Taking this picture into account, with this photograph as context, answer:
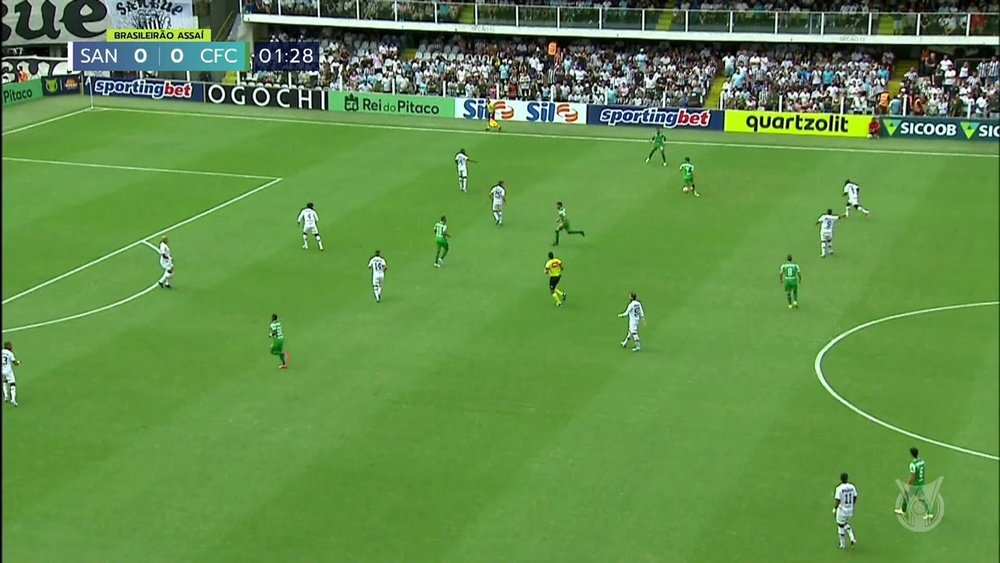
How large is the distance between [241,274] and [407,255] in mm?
4803

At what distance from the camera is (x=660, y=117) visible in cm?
5644

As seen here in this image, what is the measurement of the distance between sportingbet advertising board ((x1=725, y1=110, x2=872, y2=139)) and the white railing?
7520 millimetres

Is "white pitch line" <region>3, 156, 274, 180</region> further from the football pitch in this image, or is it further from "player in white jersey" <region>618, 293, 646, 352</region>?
"player in white jersey" <region>618, 293, 646, 352</region>

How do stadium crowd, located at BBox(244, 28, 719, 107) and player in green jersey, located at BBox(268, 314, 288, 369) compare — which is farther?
stadium crowd, located at BBox(244, 28, 719, 107)

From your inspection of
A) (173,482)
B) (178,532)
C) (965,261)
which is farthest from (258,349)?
(965,261)

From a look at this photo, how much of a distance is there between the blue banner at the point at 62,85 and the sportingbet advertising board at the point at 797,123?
31.4m

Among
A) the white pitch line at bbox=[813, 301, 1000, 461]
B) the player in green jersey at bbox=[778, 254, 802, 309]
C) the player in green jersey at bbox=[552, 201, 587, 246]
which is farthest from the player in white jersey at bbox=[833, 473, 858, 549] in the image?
the player in green jersey at bbox=[552, 201, 587, 246]

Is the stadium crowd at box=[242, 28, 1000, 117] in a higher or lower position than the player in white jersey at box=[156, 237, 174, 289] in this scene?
higher

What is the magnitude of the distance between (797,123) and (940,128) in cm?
562

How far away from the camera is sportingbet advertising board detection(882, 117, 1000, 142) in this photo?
2063 inches

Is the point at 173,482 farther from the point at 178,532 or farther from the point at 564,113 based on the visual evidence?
the point at 564,113

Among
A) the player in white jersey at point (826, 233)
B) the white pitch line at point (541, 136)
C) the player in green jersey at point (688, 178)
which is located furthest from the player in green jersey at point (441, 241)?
the white pitch line at point (541, 136)

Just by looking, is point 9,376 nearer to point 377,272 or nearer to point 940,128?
A: point 377,272

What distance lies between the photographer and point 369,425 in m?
25.9
